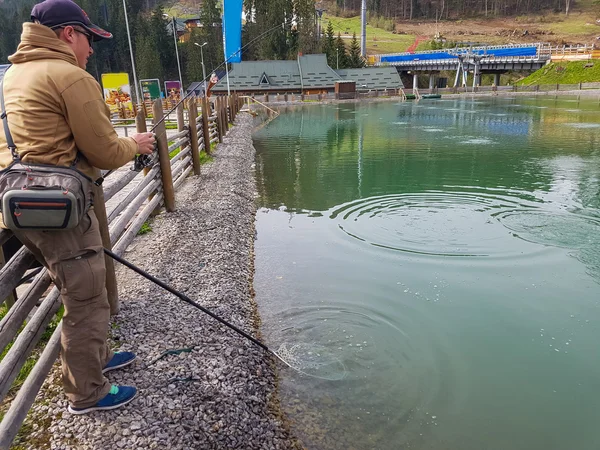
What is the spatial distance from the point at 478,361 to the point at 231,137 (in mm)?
16550

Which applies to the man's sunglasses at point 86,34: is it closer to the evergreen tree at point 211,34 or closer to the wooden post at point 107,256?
the wooden post at point 107,256

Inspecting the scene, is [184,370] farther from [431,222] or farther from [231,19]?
[231,19]

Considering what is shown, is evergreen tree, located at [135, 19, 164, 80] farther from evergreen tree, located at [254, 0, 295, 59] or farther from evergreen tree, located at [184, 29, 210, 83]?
evergreen tree, located at [254, 0, 295, 59]

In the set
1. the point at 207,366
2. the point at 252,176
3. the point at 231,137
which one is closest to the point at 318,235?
the point at 207,366

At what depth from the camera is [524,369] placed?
4.30 metres

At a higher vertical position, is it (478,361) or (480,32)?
(480,32)

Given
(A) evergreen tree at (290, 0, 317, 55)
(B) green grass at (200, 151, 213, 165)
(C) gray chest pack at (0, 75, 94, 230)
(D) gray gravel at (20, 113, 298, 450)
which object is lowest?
(D) gray gravel at (20, 113, 298, 450)

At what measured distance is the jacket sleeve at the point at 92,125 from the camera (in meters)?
2.46

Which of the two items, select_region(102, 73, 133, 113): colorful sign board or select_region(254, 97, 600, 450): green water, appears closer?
select_region(254, 97, 600, 450): green water

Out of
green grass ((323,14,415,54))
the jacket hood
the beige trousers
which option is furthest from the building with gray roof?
the beige trousers

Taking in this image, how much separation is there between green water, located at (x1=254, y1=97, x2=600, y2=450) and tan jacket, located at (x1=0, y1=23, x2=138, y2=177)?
247 cm

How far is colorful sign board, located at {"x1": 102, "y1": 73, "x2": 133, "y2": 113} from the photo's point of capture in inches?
1077

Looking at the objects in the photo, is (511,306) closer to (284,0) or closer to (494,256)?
(494,256)

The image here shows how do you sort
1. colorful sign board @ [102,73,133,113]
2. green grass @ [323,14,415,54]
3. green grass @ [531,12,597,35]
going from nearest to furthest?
1. colorful sign board @ [102,73,133,113]
2. green grass @ [531,12,597,35]
3. green grass @ [323,14,415,54]
